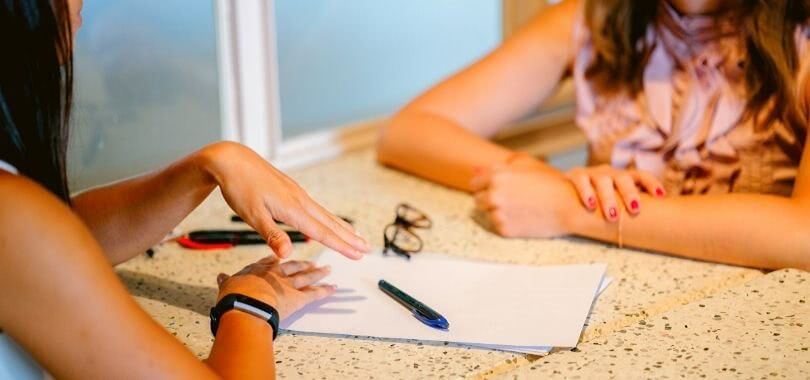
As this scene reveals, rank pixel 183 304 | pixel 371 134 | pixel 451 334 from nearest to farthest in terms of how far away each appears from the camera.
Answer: pixel 451 334, pixel 183 304, pixel 371 134

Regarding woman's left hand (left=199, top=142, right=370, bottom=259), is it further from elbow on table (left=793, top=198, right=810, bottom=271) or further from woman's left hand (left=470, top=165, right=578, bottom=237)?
elbow on table (left=793, top=198, right=810, bottom=271)

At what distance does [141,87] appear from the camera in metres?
1.49

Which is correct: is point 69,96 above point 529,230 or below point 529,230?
above

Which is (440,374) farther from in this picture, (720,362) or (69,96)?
(69,96)

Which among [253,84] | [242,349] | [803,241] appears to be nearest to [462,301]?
[242,349]

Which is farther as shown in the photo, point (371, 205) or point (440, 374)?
point (371, 205)

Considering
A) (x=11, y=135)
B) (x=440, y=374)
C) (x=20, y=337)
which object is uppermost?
(x=11, y=135)

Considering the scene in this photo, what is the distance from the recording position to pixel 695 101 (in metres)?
1.41

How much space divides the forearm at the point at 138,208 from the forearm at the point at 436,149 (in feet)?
1.55

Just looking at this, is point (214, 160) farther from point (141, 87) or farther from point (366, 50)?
point (366, 50)

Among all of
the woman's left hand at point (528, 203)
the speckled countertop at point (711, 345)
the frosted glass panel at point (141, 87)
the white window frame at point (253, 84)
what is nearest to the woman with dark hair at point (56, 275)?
the speckled countertop at point (711, 345)

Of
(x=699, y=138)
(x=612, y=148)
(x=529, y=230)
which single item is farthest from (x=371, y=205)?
(x=699, y=138)

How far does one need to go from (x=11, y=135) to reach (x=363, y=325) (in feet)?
1.33

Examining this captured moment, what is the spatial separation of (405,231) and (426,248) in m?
0.06
